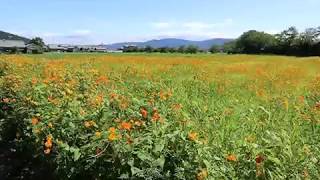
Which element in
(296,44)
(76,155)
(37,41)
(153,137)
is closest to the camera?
(153,137)

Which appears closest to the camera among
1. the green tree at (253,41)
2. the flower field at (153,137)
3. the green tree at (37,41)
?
the flower field at (153,137)

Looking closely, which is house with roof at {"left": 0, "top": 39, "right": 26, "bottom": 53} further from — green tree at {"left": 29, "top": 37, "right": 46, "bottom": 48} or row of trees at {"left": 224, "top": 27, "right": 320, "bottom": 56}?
row of trees at {"left": 224, "top": 27, "right": 320, "bottom": 56}

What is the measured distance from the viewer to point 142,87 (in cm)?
1055

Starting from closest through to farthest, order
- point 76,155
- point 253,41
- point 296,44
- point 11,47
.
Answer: point 76,155 → point 296,44 → point 253,41 → point 11,47

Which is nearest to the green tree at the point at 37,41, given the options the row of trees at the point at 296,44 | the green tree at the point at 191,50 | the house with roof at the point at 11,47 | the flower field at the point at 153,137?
the house with roof at the point at 11,47

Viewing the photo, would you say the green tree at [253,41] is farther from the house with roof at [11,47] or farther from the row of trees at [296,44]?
the house with roof at [11,47]

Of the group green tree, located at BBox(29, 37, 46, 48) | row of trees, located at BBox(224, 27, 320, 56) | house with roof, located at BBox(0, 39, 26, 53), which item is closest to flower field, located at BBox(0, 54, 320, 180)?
row of trees, located at BBox(224, 27, 320, 56)

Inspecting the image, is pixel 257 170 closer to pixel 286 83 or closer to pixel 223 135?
pixel 223 135

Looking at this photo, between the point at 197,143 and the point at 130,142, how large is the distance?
0.59 m

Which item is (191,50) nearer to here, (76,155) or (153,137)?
(76,155)

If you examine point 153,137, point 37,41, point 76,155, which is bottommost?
point 37,41

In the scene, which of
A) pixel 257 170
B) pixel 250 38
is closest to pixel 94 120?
pixel 257 170

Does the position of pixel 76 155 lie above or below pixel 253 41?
above

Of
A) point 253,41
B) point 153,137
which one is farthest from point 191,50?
point 153,137
